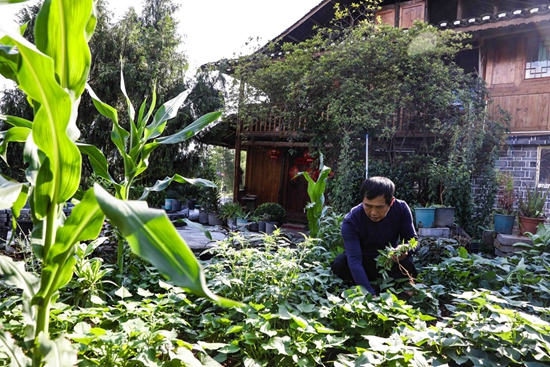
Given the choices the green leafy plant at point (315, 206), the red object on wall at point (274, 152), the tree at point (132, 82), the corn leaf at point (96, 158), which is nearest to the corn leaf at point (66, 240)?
the corn leaf at point (96, 158)

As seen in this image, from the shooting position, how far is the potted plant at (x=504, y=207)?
607 centimetres

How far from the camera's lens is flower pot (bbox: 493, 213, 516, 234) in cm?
605

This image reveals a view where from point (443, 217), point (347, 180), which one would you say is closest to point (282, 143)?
point (347, 180)

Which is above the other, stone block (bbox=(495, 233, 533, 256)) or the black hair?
the black hair

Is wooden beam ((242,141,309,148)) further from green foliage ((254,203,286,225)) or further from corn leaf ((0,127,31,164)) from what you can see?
corn leaf ((0,127,31,164))

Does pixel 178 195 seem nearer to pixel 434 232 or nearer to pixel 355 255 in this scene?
pixel 434 232

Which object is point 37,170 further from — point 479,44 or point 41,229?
point 479,44

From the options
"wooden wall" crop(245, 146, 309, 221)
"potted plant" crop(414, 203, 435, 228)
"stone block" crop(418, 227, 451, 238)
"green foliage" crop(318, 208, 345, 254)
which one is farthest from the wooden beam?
"green foliage" crop(318, 208, 345, 254)

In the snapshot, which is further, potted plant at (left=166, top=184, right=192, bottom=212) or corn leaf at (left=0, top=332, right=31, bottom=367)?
potted plant at (left=166, top=184, right=192, bottom=212)

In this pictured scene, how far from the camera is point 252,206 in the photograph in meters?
10.8

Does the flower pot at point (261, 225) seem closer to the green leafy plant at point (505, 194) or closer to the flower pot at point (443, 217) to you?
the flower pot at point (443, 217)

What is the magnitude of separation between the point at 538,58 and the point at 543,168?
7.59ft

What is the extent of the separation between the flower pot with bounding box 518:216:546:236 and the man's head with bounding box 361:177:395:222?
13.5 ft

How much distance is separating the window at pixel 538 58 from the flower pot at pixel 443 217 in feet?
14.3
